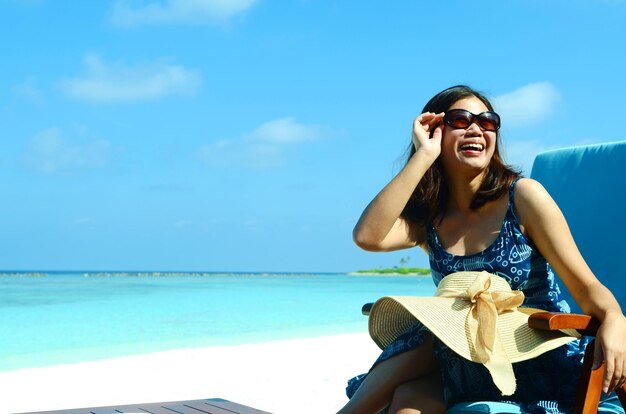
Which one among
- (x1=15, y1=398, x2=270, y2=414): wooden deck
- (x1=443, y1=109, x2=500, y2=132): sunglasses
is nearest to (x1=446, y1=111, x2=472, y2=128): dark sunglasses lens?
(x1=443, y1=109, x2=500, y2=132): sunglasses

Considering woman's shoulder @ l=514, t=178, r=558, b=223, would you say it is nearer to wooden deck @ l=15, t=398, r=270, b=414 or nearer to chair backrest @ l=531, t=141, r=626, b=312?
chair backrest @ l=531, t=141, r=626, b=312

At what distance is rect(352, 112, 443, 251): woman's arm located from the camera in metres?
2.43

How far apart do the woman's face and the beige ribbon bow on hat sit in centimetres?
40

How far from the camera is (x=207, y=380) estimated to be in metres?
7.03

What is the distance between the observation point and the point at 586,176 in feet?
10.9

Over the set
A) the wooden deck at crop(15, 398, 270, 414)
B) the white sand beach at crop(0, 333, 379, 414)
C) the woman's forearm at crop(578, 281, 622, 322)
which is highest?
the white sand beach at crop(0, 333, 379, 414)

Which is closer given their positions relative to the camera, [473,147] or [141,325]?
[473,147]

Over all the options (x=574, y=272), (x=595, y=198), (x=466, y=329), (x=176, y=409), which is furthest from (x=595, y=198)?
(x=176, y=409)

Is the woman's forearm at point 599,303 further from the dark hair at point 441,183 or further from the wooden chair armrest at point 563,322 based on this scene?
the dark hair at point 441,183

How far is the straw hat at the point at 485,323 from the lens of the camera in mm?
2066

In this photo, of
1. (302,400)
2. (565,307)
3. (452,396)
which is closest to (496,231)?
(565,307)

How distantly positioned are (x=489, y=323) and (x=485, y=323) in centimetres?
2

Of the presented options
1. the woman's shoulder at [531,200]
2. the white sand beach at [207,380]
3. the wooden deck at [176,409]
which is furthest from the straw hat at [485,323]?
the white sand beach at [207,380]

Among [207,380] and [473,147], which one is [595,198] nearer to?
[473,147]
